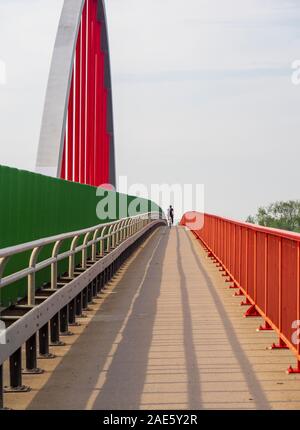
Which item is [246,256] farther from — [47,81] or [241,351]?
[47,81]

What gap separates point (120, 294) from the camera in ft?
55.6

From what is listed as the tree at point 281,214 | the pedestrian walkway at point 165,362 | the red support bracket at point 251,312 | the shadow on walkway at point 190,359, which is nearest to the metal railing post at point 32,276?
the pedestrian walkway at point 165,362

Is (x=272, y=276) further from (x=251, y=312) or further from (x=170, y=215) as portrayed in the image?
(x=170, y=215)

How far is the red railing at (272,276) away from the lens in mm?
9445

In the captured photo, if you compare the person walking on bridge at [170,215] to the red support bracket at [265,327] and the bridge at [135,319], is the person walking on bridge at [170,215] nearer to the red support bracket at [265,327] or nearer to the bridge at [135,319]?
the bridge at [135,319]

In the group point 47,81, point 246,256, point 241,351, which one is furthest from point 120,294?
point 47,81

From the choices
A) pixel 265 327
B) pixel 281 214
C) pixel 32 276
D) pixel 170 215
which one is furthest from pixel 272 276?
pixel 281 214

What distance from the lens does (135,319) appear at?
13266 millimetres

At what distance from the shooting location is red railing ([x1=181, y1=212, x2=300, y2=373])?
31.0 ft

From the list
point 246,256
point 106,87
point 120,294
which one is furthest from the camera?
point 106,87

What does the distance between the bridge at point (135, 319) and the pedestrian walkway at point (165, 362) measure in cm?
1

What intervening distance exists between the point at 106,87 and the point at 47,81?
19290mm

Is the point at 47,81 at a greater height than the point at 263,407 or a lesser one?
greater
